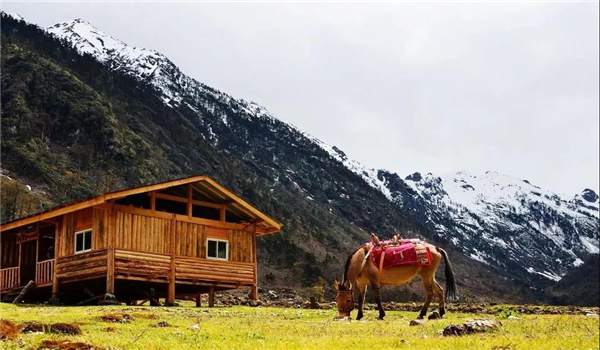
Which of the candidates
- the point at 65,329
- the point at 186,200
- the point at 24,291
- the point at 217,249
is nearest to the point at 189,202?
the point at 186,200

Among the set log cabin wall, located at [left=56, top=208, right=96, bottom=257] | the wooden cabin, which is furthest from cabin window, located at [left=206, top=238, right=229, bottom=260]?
log cabin wall, located at [left=56, top=208, right=96, bottom=257]

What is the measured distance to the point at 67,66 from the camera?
135000 millimetres

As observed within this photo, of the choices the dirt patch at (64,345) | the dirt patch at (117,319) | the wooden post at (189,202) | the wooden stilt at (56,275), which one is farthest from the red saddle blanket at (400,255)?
the wooden stilt at (56,275)

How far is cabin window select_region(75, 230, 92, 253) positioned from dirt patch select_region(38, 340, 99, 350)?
69.4ft

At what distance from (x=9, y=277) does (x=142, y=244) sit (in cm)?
990

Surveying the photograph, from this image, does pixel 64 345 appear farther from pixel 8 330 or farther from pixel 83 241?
pixel 83 241

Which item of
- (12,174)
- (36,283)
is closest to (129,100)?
(12,174)

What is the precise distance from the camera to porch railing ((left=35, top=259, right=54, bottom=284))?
34844 mm

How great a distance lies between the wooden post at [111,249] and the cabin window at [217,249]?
214 inches

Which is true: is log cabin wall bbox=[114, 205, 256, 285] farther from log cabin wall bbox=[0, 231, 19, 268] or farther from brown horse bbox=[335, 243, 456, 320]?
brown horse bbox=[335, 243, 456, 320]

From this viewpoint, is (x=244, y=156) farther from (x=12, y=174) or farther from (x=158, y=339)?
(x=158, y=339)

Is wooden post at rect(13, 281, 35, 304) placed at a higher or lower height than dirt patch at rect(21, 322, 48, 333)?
higher

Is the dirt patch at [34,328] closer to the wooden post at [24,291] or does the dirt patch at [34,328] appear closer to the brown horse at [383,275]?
the brown horse at [383,275]

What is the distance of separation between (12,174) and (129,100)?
2661 inches
